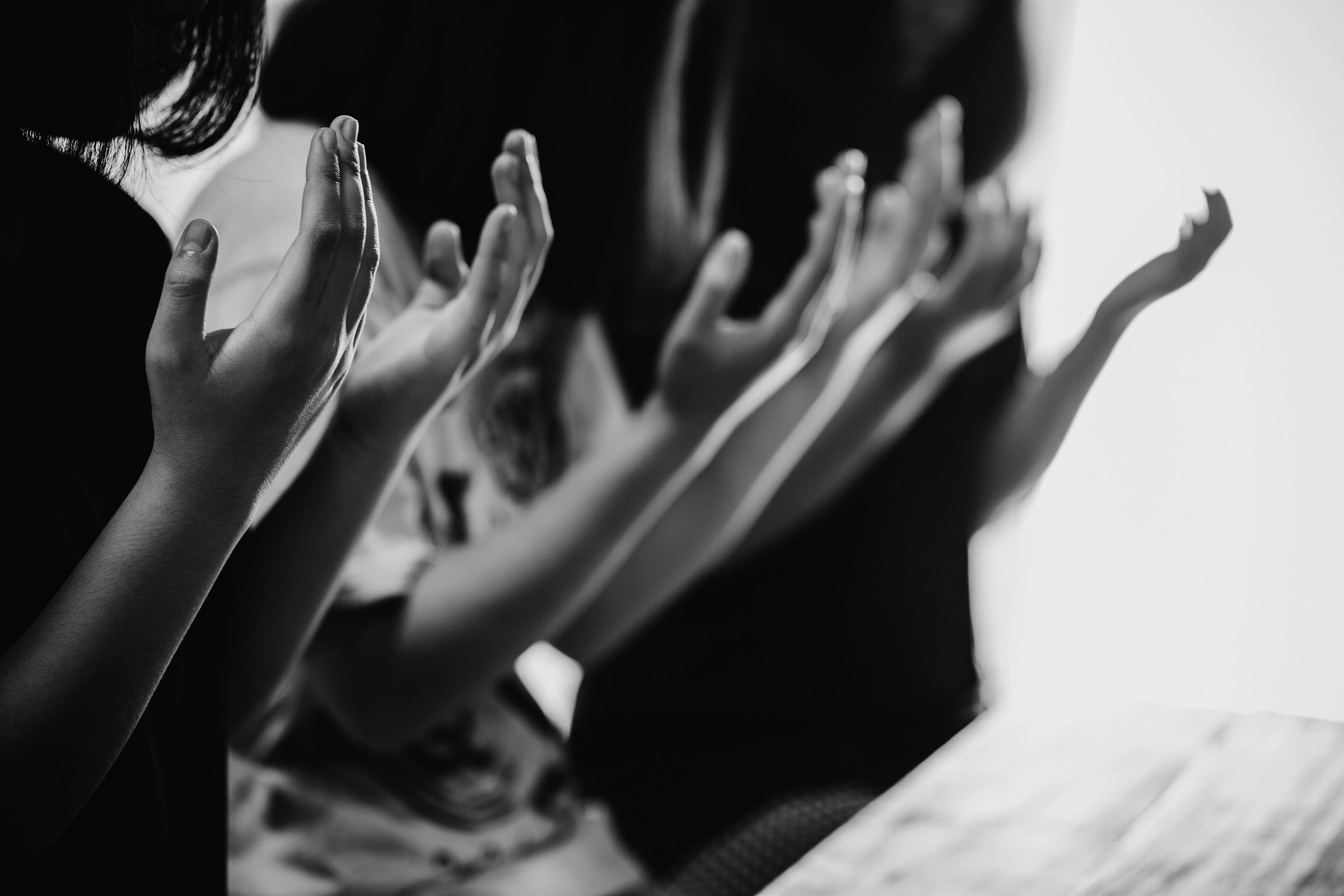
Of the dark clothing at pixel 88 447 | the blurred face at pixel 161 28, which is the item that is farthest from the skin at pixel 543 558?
the blurred face at pixel 161 28

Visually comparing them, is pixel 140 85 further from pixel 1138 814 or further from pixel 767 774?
pixel 767 774

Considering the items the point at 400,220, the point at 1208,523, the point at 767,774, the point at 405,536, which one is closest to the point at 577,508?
the point at 405,536

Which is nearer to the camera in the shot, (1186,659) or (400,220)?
(400,220)

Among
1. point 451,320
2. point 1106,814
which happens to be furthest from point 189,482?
point 1106,814

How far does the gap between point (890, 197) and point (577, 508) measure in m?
0.71

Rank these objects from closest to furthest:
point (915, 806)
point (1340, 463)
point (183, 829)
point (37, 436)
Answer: point (37, 436)
point (183, 829)
point (915, 806)
point (1340, 463)

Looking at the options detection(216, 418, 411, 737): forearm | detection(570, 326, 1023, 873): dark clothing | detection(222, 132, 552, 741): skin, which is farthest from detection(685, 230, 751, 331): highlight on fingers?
detection(570, 326, 1023, 873): dark clothing

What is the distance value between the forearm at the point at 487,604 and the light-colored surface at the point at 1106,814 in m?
0.34

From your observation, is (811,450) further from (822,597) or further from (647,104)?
(647,104)

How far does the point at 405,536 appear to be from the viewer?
943 mm

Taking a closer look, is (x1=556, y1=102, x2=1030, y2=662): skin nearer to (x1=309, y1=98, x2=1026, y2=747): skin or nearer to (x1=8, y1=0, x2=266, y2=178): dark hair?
(x1=309, y1=98, x2=1026, y2=747): skin

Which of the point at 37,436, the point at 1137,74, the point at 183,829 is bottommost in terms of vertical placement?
the point at 183,829

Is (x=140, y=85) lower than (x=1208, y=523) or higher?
higher

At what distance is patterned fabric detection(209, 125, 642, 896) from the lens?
86 cm
